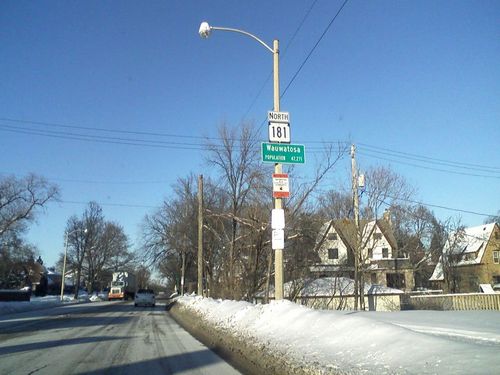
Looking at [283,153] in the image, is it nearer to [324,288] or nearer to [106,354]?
[106,354]

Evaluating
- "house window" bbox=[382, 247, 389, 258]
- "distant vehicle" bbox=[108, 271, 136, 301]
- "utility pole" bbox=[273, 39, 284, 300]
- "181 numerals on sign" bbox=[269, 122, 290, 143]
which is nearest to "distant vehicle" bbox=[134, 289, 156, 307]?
"distant vehicle" bbox=[108, 271, 136, 301]

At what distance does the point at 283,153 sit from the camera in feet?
41.5

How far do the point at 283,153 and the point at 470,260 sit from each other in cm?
5871

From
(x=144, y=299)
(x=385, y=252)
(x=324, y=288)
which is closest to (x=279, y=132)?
(x=324, y=288)

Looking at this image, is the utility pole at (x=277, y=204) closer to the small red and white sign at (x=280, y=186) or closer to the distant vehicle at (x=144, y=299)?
the small red and white sign at (x=280, y=186)

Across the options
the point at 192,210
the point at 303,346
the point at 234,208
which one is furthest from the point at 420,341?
the point at 192,210

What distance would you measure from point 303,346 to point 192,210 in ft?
124

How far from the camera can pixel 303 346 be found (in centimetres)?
823

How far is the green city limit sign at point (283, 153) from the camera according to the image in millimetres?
12445

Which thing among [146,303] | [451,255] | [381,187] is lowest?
[146,303]

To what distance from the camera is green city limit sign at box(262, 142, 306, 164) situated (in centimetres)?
1245

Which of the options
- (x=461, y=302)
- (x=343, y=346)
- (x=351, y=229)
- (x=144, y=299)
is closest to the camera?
(x=343, y=346)

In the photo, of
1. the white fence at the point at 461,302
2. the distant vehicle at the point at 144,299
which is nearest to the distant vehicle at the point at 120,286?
the distant vehicle at the point at 144,299

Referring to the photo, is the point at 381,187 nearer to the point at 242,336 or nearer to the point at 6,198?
the point at 242,336
